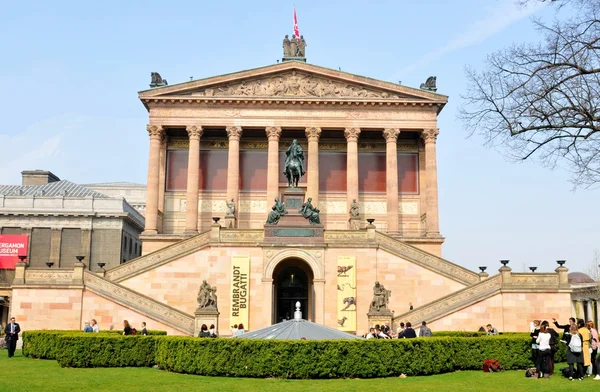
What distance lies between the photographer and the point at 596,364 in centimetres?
2052

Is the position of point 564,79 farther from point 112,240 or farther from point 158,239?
point 112,240

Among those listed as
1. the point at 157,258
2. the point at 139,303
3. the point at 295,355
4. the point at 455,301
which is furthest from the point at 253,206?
the point at 295,355

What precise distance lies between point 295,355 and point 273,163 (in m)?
37.3

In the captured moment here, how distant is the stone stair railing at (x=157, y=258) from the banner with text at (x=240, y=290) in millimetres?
2563

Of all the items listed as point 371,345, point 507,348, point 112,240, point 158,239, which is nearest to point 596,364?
point 507,348

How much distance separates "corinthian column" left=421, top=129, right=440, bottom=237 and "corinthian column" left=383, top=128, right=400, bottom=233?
256cm

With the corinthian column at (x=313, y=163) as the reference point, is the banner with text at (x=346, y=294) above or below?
below

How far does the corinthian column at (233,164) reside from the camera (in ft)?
181

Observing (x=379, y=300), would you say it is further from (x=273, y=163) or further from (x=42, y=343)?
(x=273, y=163)

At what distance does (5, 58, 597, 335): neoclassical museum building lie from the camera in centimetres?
3666

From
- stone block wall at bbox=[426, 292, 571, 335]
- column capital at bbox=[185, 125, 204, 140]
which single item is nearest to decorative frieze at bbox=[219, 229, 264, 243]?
stone block wall at bbox=[426, 292, 571, 335]

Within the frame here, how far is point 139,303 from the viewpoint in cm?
3578

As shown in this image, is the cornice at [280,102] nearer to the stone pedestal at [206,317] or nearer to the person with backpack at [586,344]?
the stone pedestal at [206,317]

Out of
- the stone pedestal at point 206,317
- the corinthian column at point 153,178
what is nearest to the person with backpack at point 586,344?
the stone pedestal at point 206,317
